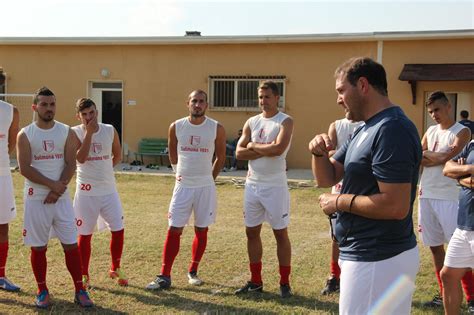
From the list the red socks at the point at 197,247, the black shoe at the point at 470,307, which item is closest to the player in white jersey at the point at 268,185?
the red socks at the point at 197,247

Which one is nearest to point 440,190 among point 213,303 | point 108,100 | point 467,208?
point 467,208

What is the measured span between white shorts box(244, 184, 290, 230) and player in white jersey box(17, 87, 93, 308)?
1.78 m

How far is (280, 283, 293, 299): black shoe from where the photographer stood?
5.74 meters

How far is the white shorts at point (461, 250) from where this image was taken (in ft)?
14.6

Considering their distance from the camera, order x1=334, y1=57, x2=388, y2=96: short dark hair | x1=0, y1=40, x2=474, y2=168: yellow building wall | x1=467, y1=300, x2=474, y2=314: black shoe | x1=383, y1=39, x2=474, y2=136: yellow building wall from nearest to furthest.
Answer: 1. x1=334, y1=57, x2=388, y2=96: short dark hair
2. x1=467, y1=300, x2=474, y2=314: black shoe
3. x1=383, y1=39, x2=474, y2=136: yellow building wall
4. x1=0, y1=40, x2=474, y2=168: yellow building wall

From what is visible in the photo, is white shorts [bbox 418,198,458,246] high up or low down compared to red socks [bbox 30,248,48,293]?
up

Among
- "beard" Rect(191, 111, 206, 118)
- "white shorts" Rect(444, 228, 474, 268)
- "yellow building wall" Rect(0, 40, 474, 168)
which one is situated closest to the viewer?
"white shorts" Rect(444, 228, 474, 268)

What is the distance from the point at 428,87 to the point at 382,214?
14.2 metres

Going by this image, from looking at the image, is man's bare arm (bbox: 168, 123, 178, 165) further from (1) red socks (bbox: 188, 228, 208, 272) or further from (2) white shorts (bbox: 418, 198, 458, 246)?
(2) white shorts (bbox: 418, 198, 458, 246)

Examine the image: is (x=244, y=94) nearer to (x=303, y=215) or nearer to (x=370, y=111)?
(x=303, y=215)

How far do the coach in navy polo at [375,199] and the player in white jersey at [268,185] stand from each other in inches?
104

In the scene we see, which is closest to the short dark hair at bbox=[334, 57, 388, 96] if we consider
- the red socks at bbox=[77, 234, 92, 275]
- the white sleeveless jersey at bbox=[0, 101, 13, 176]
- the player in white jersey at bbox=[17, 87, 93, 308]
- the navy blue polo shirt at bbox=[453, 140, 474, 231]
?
the navy blue polo shirt at bbox=[453, 140, 474, 231]

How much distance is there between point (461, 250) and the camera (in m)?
4.48

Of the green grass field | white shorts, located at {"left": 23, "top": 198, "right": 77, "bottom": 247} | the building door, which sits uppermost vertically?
the building door
